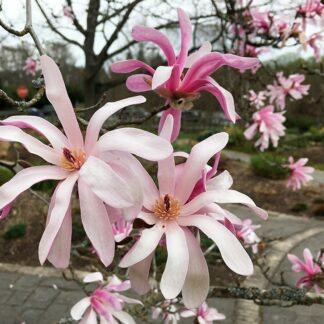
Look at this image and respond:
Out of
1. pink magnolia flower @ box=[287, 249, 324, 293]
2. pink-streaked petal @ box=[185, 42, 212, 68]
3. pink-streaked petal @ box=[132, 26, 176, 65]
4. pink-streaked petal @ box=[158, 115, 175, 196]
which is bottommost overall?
pink magnolia flower @ box=[287, 249, 324, 293]

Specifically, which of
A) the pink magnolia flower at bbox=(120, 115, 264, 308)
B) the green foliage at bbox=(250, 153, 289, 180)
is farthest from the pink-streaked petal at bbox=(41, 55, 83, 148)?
the green foliage at bbox=(250, 153, 289, 180)

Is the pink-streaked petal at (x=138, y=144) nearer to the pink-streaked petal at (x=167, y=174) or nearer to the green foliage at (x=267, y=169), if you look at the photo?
the pink-streaked petal at (x=167, y=174)

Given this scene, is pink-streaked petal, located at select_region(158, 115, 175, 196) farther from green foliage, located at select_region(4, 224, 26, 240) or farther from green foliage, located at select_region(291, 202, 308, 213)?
green foliage, located at select_region(291, 202, 308, 213)

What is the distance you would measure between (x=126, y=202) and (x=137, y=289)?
0.61 ft

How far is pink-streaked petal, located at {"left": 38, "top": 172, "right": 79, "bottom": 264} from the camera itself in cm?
48

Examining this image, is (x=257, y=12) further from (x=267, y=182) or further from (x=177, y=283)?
(x=267, y=182)

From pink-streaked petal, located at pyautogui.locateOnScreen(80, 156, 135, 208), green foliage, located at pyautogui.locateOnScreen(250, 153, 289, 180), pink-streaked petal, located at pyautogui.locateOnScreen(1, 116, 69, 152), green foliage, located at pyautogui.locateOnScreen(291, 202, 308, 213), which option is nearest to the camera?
pink-streaked petal, located at pyautogui.locateOnScreen(80, 156, 135, 208)

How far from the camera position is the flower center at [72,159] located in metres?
0.54

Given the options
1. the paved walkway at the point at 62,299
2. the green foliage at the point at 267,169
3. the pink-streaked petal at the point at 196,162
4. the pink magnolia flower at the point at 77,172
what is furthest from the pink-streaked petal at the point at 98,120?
the green foliage at the point at 267,169

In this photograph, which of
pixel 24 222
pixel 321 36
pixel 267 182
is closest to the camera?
pixel 321 36

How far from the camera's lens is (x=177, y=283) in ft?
1.68

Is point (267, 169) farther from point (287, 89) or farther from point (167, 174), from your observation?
point (167, 174)


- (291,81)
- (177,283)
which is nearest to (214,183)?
(177,283)

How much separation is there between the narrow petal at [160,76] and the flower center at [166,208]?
0.47 feet
